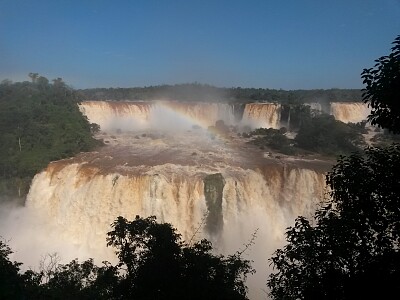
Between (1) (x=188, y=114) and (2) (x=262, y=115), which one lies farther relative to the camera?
(1) (x=188, y=114)

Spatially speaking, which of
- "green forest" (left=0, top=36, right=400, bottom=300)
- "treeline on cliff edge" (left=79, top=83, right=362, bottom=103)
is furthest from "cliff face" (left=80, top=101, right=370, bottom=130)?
"green forest" (left=0, top=36, right=400, bottom=300)

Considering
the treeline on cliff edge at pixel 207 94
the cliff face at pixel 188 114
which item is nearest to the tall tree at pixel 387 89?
the cliff face at pixel 188 114

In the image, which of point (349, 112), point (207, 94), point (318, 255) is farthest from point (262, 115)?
point (318, 255)

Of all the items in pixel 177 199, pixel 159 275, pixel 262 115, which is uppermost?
pixel 159 275

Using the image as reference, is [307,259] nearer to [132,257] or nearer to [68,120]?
[132,257]

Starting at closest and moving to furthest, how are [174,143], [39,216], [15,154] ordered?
[39,216] < [15,154] < [174,143]

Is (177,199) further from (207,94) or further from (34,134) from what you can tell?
(207,94)

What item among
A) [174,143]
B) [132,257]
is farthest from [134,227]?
[174,143]

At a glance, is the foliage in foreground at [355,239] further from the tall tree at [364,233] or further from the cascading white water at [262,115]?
the cascading white water at [262,115]

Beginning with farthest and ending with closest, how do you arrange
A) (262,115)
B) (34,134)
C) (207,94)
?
A: (207,94) < (262,115) < (34,134)
